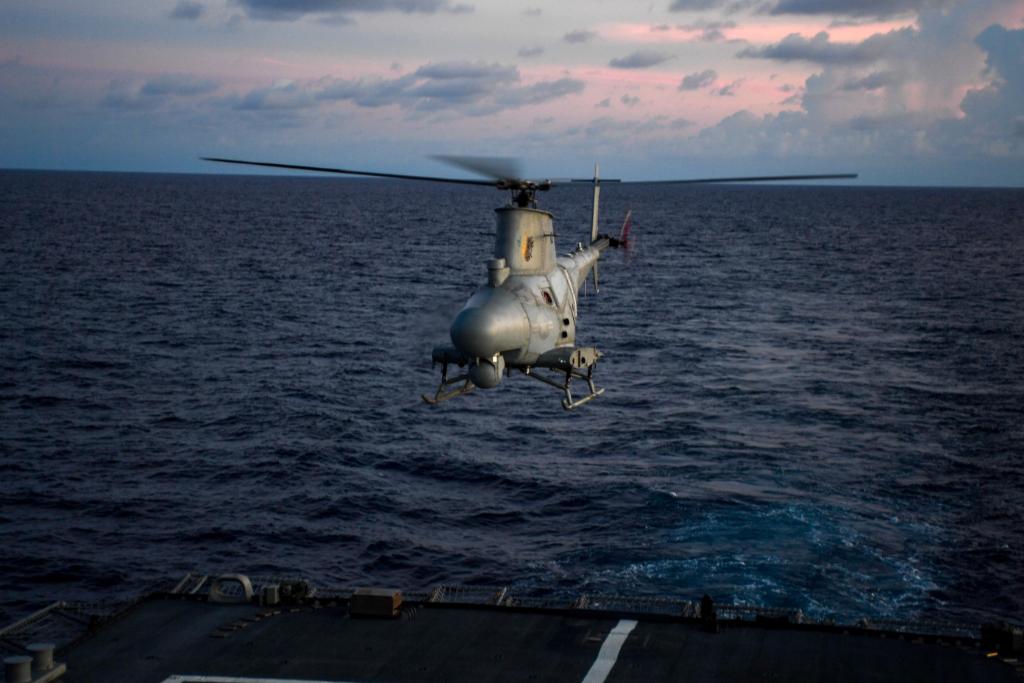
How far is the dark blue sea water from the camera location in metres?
48.1

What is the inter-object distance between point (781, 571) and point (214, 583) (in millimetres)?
23874

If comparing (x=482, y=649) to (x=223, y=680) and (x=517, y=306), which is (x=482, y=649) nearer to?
(x=223, y=680)

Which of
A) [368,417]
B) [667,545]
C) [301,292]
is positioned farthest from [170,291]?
[667,545]

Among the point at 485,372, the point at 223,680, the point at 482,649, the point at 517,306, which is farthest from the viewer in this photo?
the point at 482,649

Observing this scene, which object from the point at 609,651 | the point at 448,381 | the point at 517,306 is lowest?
the point at 609,651

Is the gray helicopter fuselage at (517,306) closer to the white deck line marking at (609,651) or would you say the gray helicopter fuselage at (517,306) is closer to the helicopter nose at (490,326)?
the helicopter nose at (490,326)

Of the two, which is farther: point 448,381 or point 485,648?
point 485,648

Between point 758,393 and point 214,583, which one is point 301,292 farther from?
point 214,583

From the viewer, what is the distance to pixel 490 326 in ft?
97.6

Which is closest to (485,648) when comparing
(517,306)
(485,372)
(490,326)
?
(485,372)

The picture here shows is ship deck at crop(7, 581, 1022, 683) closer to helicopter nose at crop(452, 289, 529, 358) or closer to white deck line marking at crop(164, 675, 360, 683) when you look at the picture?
white deck line marking at crop(164, 675, 360, 683)

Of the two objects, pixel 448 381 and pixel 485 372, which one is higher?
pixel 485 372

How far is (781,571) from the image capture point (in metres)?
46.7

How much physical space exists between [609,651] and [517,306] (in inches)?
410
